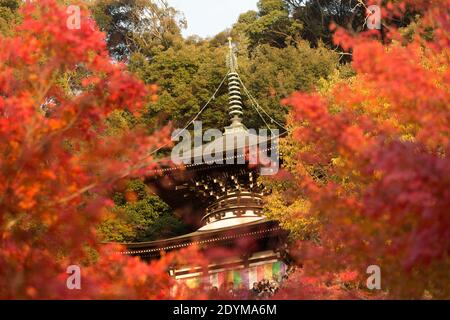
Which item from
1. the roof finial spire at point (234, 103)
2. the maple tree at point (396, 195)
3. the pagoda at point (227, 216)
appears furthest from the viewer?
the roof finial spire at point (234, 103)

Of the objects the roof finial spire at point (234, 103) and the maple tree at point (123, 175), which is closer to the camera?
the maple tree at point (123, 175)

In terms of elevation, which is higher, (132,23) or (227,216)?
(132,23)

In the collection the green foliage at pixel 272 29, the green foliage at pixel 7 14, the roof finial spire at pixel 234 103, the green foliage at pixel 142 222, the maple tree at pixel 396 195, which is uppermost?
the green foliage at pixel 272 29

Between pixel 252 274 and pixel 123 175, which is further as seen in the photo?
pixel 252 274

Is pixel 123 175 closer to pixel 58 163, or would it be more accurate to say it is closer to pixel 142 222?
pixel 58 163

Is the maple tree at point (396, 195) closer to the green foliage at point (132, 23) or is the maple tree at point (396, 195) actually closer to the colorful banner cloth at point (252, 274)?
the colorful banner cloth at point (252, 274)

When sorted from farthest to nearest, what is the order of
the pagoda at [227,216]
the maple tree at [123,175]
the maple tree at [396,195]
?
the pagoda at [227,216] < the maple tree at [123,175] < the maple tree at [396,195]

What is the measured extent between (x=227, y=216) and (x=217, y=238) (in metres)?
1.14

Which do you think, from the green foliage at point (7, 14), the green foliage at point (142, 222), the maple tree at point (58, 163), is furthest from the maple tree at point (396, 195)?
the green foliage at point (7, 14)

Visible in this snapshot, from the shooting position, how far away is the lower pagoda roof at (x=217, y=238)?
1711 centimetres

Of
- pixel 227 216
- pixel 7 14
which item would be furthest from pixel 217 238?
pixel 7 14

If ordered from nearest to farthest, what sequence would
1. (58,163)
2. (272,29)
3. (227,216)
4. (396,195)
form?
(396,195) → (58,163) → (227,216) → (272,29)

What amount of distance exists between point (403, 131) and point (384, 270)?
25.6ft

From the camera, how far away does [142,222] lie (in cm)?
2641
